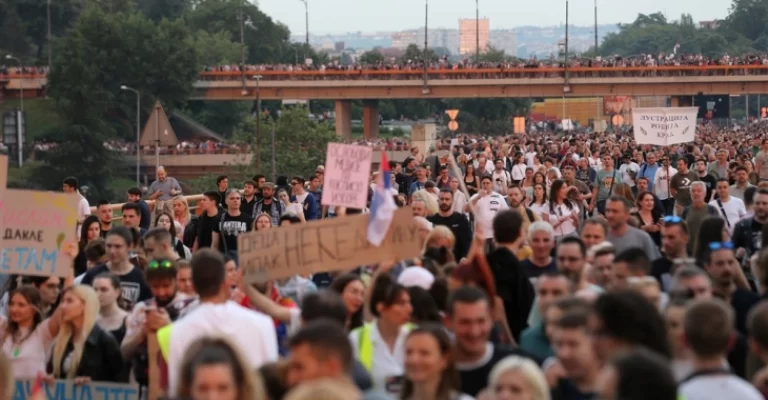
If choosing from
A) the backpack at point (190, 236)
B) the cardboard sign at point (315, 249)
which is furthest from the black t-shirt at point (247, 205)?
the cardboard sign at point (315, 249)

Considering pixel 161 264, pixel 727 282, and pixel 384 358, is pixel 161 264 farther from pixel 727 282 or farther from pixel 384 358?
pixel 727 282

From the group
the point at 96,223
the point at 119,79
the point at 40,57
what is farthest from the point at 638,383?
the point at 40,57

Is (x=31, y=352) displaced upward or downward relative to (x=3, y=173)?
downward

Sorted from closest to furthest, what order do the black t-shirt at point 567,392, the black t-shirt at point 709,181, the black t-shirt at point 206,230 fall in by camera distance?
the black t-shirt at point 567,392
the black t-shirt at point 206,230
the black t-shirt at point 709,181

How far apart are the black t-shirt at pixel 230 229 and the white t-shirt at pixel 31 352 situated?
6404 millimetres

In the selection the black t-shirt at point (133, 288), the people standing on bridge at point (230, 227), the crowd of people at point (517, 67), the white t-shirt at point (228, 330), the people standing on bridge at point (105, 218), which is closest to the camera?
the white t-shirt at point (228, 330)

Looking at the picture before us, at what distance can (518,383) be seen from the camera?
6.86 m

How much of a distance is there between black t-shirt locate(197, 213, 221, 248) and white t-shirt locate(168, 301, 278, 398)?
8.59 metres

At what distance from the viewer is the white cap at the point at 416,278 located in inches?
403

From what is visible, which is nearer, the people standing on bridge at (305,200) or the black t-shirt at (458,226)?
the black t-shirt at (458,226)

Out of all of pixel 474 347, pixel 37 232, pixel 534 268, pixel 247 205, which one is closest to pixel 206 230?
pixel 247 205

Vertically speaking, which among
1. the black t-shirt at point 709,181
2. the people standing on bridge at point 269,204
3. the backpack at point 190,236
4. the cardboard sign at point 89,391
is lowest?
the cardboard sign at point 89,391

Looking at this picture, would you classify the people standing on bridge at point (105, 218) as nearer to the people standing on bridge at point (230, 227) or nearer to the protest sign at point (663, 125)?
the people standing on bridge at point (230, 227)

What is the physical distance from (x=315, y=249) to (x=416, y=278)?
60 centimetres
